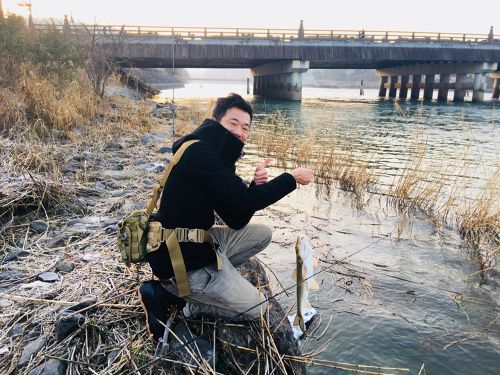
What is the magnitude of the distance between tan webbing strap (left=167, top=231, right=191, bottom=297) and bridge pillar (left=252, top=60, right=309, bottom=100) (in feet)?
117

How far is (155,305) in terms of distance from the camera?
2.50 m

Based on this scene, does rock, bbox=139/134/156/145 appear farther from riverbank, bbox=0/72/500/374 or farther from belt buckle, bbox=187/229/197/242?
belt buckle, bbox=187/229/197/242

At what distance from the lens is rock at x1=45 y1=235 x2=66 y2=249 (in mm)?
3932

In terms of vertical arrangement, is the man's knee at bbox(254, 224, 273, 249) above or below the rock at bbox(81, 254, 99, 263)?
above

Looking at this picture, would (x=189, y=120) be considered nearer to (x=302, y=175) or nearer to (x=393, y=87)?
(x=302, y=175)

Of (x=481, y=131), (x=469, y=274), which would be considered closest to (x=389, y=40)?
(x=481, y=131)

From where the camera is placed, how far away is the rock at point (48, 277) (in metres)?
3.26

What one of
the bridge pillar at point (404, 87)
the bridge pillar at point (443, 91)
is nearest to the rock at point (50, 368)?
the bridge pillar at point (443, 91)

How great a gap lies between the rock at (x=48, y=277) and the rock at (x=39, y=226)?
1.10 m

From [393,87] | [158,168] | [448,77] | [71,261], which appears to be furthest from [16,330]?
[393,87]

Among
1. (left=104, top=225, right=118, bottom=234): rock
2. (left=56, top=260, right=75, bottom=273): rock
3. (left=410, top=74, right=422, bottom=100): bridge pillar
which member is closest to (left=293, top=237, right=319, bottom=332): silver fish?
(left=56, top=260, right=75, bottom=273): rock

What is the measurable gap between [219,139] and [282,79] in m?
38.9

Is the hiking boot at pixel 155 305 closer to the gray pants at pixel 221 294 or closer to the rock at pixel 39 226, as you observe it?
the gray pants at pixel 221 294

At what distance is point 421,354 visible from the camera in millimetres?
3100
